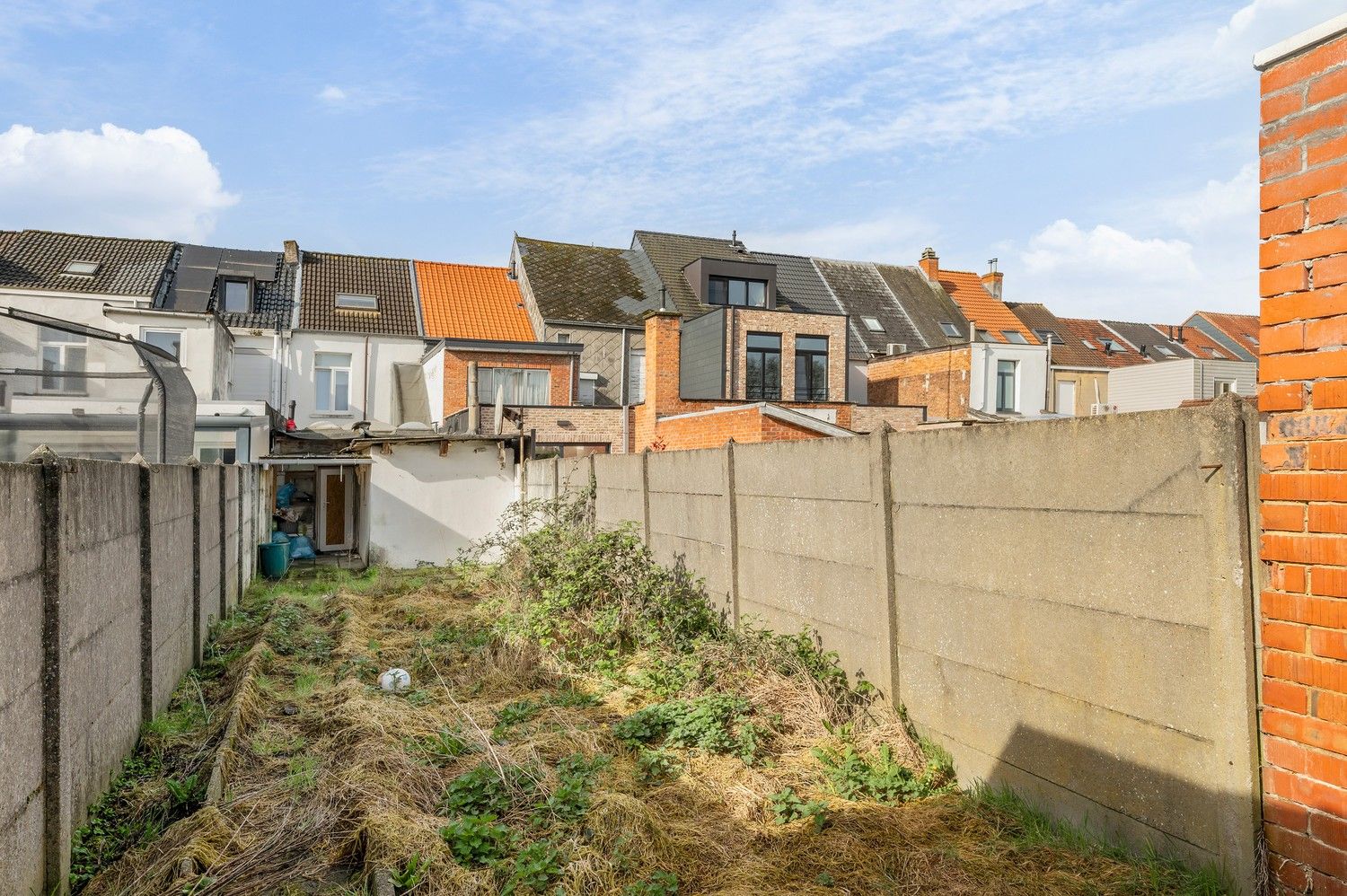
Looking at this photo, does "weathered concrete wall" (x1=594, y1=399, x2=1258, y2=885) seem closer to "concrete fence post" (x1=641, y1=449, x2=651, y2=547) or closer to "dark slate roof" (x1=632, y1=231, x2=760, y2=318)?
"concrete fence post" (x1=641, y1=449, x2=651, y2=547)

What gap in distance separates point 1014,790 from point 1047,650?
0.79m

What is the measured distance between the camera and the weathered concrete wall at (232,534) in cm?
982

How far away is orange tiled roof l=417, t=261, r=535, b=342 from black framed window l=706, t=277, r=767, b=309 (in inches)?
257

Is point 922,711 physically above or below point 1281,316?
below

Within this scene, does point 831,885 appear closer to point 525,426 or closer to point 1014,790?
point 1014,790

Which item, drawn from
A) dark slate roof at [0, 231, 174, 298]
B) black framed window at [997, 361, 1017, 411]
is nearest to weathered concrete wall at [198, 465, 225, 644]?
dark slate roof at [0, 231, 174, 298]

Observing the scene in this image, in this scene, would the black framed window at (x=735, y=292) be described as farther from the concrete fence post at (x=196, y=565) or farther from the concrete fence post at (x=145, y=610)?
the concrete fence post at (x=145, y=610)

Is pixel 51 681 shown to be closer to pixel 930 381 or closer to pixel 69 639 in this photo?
pixel 69 639

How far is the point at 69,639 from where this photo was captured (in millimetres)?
→ 3666

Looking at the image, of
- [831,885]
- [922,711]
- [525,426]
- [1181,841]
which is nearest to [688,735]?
[922,711]

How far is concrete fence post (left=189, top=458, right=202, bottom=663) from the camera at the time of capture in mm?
7336

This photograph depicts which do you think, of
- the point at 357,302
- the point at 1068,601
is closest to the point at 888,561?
the point at 1068,601

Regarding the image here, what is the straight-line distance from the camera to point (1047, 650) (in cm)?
388

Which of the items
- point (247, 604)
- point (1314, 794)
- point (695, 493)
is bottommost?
point (247, 604)
